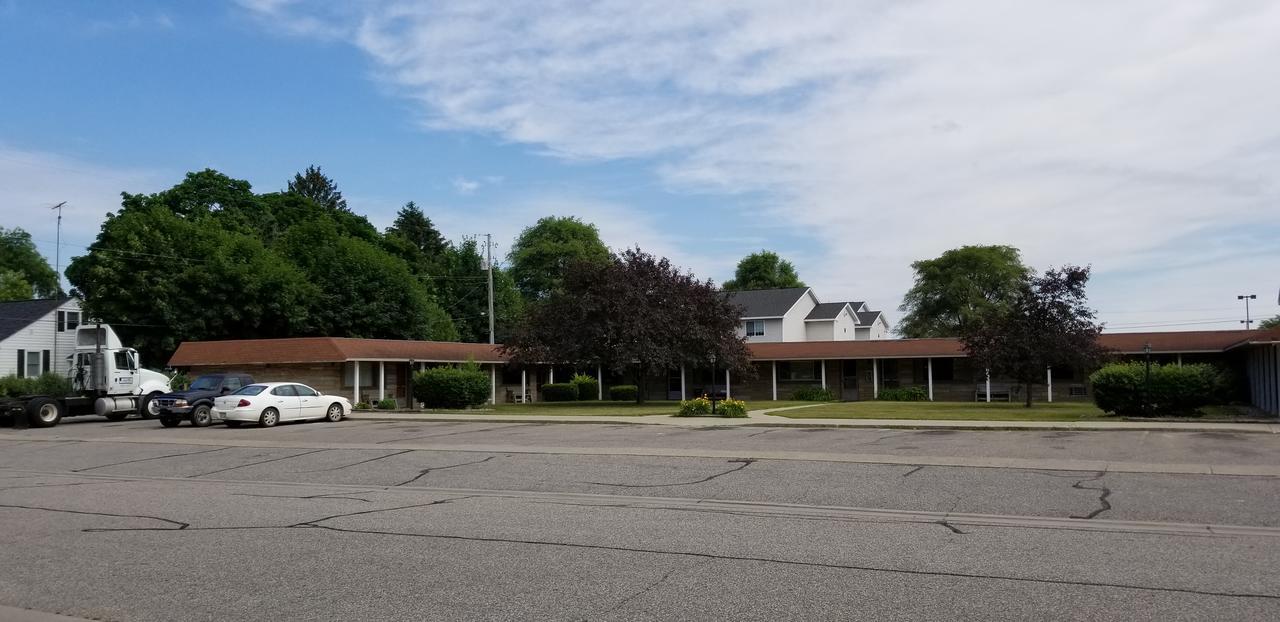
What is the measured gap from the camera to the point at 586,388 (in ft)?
165

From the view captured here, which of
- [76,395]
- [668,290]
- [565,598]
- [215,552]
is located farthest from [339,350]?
[565,598]

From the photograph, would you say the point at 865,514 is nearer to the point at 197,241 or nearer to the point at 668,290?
the point at 668,290

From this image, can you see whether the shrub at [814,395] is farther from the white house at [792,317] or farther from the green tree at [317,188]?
the green tree at [317,188]

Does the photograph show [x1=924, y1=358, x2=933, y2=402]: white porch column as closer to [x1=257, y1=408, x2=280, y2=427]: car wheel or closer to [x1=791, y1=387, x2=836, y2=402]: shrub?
[x1=791, y1=387, x2=836, y2=402]: shrub

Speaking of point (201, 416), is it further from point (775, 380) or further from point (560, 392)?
point (775, 380)

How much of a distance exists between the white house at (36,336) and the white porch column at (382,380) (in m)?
16.9

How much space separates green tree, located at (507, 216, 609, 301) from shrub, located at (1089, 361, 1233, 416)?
5698 centimetres

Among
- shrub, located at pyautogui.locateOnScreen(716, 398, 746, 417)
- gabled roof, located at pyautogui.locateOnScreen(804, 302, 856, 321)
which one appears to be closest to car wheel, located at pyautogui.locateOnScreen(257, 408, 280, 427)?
shrub, located at pyautogui.locateOnScreen(716, 398, 746, 417)

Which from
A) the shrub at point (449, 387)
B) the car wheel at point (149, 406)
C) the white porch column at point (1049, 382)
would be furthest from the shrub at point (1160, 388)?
the car wheel at point (149, 406)

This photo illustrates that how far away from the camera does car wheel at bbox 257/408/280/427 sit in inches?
1081

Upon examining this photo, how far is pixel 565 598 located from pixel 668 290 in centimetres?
3379

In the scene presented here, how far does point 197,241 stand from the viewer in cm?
5184

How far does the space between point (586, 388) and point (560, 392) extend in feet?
4.68

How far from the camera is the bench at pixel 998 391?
44.5 meters
